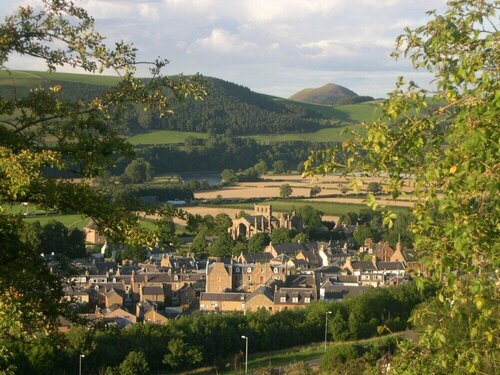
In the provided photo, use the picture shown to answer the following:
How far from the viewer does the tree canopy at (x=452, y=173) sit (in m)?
4.83

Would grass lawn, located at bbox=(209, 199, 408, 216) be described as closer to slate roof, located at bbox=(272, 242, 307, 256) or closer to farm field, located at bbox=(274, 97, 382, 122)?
slate roof, located at bbox=(272, 242, 307, 256)

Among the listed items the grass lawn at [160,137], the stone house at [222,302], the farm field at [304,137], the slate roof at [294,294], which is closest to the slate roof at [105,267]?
the stone house at [222,302]

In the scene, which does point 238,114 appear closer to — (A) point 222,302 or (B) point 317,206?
(B) point 317,206

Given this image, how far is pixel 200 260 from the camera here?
188ft

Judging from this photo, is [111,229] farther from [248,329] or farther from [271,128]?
[271,128]

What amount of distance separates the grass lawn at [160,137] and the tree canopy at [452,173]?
89.7m

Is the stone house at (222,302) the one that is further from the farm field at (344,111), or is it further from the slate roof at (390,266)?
the farm field at (344,111)

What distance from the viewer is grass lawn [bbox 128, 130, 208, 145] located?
318 ft

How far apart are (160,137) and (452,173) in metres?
98.4

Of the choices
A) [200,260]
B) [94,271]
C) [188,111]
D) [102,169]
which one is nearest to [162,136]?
[188,111]

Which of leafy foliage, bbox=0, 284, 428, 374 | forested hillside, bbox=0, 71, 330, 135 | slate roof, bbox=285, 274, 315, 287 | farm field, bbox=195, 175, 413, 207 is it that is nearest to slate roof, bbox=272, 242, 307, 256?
slate roof, bbox=285, 274, 315, 287

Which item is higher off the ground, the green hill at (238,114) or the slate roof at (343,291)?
the green hill at (238,114)

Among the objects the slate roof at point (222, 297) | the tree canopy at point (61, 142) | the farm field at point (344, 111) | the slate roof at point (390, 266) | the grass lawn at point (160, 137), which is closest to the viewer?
the tree canopy at point (61, 142)

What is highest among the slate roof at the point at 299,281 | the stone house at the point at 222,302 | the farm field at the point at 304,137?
the farm field at the point at 304,137
